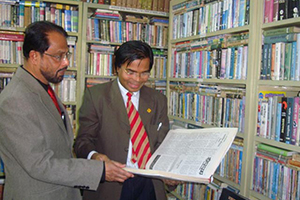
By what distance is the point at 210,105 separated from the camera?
2.26m

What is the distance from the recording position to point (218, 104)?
2180mm

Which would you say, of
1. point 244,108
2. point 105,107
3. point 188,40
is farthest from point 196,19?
point 105,107

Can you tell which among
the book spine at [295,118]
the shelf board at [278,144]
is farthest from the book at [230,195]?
the book spine at [295,118]

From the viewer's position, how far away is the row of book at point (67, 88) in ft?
9.46

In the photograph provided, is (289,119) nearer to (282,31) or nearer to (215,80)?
(282,31)

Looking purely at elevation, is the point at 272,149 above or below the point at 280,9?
below

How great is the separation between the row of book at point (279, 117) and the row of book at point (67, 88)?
1.98 metres

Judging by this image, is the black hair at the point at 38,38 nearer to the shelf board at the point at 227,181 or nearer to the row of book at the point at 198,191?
the shelf board at the point at 227,181

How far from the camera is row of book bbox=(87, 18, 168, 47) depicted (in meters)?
2.98

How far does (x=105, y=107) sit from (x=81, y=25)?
5.54 ft

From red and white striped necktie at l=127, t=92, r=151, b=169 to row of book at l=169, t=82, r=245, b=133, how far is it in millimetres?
846

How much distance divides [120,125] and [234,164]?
1.05 meters

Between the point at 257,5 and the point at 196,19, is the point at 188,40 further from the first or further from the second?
the point at 257,5

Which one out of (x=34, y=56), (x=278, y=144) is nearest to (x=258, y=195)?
(x=278, y=144)
